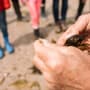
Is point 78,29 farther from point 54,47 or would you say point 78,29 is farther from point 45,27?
point 45,27

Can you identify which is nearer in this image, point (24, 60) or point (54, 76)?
point (54, 76)

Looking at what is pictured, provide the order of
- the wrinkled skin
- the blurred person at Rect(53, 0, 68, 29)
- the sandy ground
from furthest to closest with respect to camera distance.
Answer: the blurred person at Rect(53, 0, 68, 29), the sandy ground, the wrinkled skin

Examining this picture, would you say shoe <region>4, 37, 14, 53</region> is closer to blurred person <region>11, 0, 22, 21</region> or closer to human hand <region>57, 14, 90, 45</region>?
blurred person <region>11, 0, 22, 21</region>

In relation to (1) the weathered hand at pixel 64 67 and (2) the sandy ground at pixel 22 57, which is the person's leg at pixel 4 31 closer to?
(2) the sandy ground at pixel 22 57

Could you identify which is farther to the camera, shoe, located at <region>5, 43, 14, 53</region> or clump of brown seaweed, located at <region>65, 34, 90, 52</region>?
shoe, located at <region>5, 43, 14, 53</region>

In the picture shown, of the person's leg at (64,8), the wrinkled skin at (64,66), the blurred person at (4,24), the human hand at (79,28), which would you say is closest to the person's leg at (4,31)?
the blurred person at (4,24)

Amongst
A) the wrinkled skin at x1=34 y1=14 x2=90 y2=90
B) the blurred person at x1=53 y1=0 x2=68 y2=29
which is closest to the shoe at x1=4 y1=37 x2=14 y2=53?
the blurred person at x1=53 y1=0 x2=68 y2=29

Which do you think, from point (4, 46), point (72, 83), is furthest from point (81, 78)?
point (4, 46)

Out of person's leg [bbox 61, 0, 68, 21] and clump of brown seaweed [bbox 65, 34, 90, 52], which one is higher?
clump of brown seaweed [bbox 65, 34, 90, 52]
